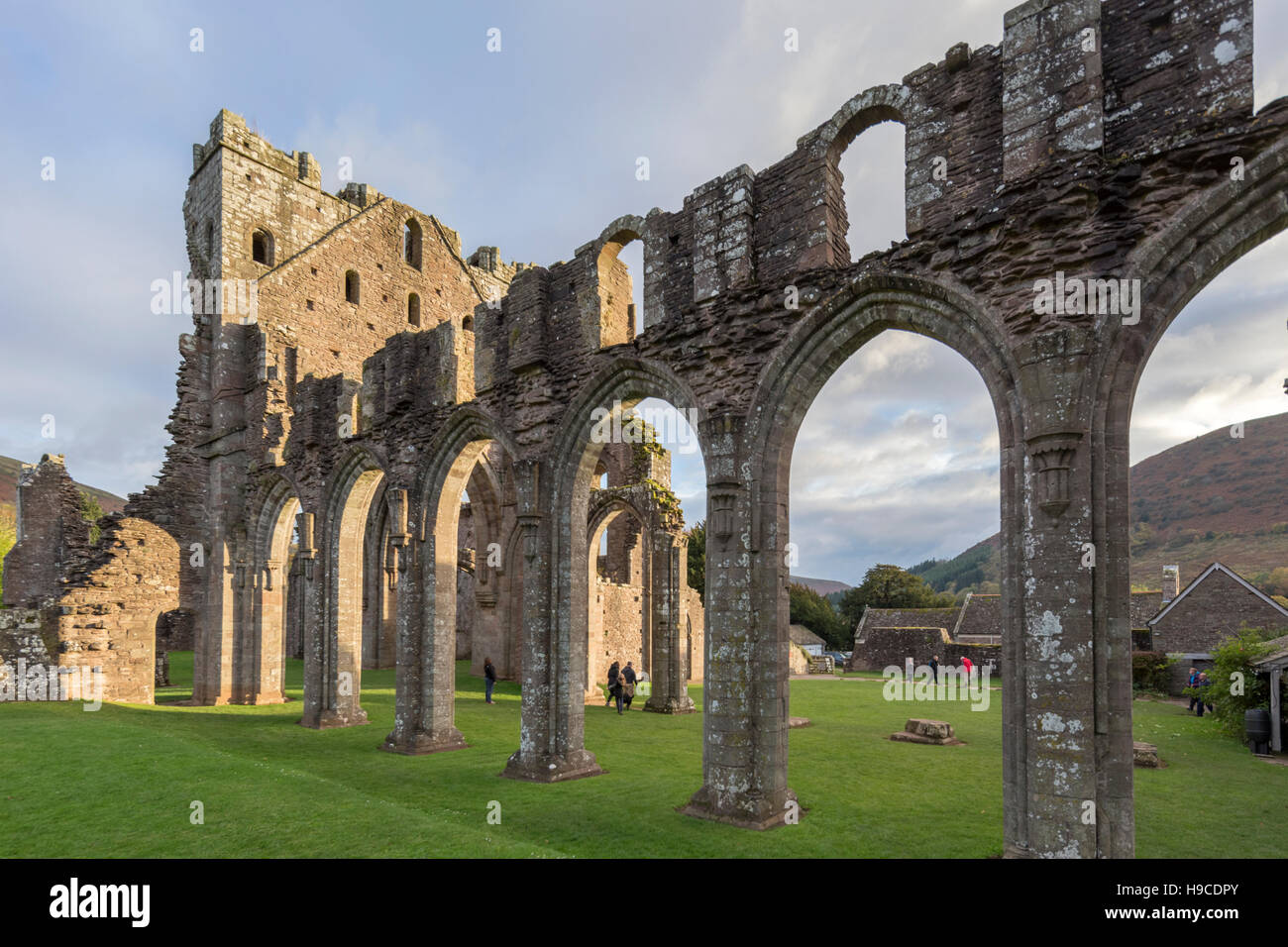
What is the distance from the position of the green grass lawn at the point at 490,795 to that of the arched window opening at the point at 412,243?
1667 cm

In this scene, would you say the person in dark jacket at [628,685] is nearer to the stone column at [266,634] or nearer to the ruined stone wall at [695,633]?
the ruined stone wall at [695,633]

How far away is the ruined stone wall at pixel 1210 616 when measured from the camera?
24.6 m

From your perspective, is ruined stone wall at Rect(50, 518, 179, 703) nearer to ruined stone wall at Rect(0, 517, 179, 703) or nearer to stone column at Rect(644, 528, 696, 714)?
ruined stone wall at Rect(0, 517, 179, 703)

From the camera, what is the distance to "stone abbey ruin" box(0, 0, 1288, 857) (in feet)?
18.8

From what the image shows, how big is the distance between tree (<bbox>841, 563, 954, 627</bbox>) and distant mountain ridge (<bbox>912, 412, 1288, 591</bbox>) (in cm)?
3994

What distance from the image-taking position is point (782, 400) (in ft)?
26.4

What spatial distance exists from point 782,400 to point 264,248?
18.9 meters

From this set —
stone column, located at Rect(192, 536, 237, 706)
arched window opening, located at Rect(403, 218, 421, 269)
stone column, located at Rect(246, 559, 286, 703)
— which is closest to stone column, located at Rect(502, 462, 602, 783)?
stone column, located at Rect(246, 559, 286, 703)

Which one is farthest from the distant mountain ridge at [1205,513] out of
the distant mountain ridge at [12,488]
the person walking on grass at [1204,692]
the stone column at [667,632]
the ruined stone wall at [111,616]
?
the distant mountain ridge at [12,488]

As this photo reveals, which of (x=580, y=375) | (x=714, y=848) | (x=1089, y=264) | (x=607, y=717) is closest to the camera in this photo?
(x=1089, y=264)

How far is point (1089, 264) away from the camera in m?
6.05
